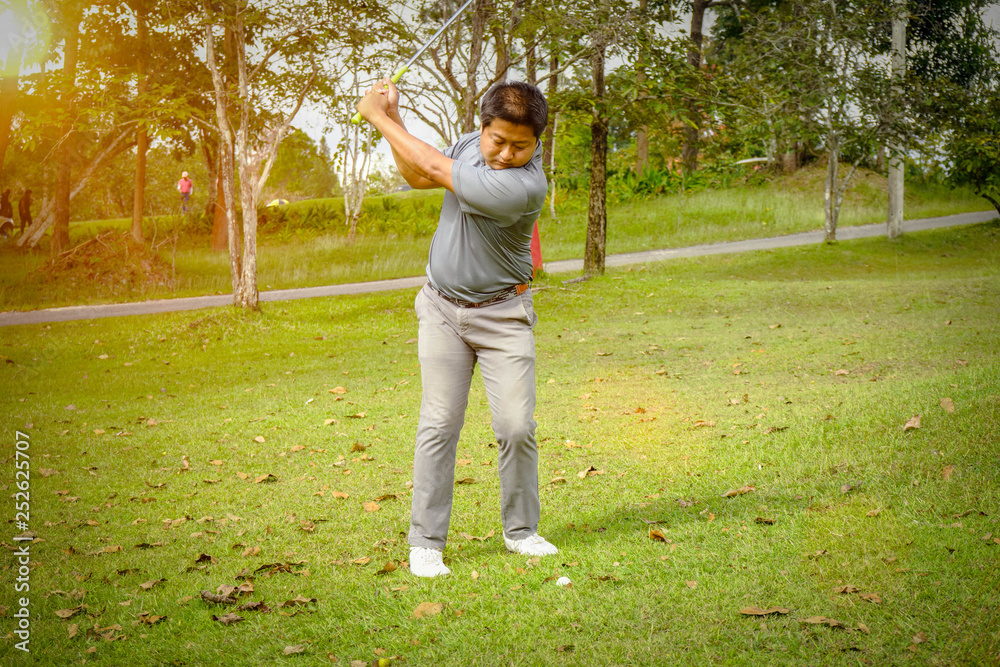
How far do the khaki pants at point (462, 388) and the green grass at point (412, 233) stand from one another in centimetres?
1588

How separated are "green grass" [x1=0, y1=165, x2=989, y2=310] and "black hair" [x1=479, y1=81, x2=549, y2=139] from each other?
16.3 metres

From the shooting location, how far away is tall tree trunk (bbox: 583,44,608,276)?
16641mm

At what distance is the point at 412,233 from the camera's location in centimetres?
2966

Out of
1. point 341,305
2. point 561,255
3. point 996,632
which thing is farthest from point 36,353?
point 561,255

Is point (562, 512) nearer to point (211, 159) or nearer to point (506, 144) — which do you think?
point (506, 144)

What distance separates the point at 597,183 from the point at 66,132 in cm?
1141

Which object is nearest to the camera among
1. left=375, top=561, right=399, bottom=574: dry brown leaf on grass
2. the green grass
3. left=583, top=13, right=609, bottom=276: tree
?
left=375, top=561, right=399, bottom=574: dry brown leaf on grass

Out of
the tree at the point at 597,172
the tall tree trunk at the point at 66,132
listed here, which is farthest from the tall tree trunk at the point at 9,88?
the tree at the point at 597,172

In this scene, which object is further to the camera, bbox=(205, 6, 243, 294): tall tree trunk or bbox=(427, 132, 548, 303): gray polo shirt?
bbox=(205, 6, 243, 294): tall tree trunk

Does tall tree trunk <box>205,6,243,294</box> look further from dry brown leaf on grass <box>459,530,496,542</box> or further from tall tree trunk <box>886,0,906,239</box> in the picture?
tall tree trunk <box>886,0,906,239</box>

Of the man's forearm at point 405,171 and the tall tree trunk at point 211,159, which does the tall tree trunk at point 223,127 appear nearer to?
the man's forearm at point 405,171

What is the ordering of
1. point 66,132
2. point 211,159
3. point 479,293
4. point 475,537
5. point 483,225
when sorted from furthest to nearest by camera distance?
point 211,159 → point 66,132 → point 475,537 → point 479,293 → point 483,225

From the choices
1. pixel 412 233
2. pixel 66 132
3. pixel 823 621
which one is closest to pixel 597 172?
pixel 66 132

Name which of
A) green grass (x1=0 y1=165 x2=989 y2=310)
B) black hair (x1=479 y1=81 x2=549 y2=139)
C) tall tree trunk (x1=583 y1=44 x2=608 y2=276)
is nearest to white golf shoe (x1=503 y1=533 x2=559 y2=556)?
black hair (x1=479 y1=81 x2=549 y2=139)
